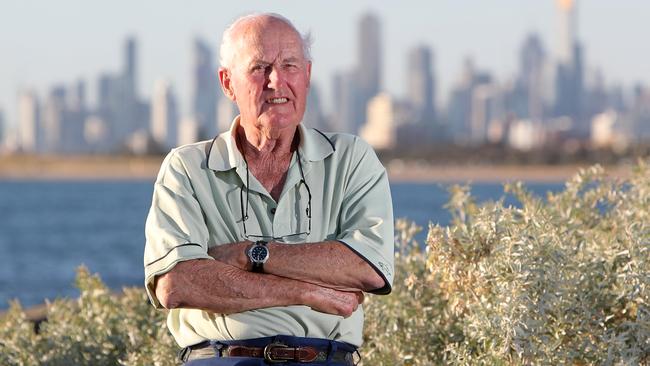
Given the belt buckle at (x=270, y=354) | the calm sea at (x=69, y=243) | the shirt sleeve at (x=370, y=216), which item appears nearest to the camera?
the belt buckle at (x=270, y=354)

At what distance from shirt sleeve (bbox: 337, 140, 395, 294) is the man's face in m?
0.31

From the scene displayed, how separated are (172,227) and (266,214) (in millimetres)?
327

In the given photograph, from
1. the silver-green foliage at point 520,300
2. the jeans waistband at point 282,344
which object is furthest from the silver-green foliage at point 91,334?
the jeans waistband at point 282,344

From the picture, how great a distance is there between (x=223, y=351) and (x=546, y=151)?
6191 inches

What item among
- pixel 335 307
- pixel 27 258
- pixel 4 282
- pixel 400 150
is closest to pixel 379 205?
pixel 335 307

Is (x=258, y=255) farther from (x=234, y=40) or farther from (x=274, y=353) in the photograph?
(x=234, y=40)

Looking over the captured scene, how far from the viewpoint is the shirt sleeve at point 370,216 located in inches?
179

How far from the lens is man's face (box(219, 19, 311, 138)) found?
446cm

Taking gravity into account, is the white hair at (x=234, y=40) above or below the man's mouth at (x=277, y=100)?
above

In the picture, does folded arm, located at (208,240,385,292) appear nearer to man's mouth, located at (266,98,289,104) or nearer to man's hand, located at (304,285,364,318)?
man's hand, located at (304,285,364,318)

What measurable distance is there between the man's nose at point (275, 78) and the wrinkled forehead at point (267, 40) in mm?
39

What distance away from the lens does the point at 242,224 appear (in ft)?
15.1

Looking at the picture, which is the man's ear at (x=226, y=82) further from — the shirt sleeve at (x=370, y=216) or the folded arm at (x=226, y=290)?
the folded arm at (x=226, y=290)

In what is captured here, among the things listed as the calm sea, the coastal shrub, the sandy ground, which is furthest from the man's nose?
the sandy ground
